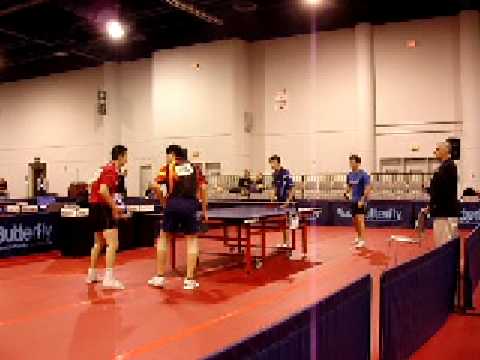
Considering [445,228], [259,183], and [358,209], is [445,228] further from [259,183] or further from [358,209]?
[259,183]

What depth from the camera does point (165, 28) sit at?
19.3 meters

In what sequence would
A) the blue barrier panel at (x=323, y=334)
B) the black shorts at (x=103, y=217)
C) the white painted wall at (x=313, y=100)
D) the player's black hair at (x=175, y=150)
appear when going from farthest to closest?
the white painted wall at (x=313, y=100), the black shorts at (x=103, y=217), the player's black hair at (x=175, y=150), the blue barrier panel at (x=323, y=334)

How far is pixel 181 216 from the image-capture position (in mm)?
7129

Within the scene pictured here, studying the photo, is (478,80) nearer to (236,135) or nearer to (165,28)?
(236,135)

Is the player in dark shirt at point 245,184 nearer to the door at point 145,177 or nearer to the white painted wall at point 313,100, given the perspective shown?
the white painted wall at point 313,100

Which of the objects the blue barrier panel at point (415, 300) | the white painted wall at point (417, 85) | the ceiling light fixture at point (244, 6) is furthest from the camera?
the white painted wall at point (417, 85)

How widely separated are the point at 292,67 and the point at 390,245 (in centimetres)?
1049

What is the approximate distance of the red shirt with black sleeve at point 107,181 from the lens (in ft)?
23.2

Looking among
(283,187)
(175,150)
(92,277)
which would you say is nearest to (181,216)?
(175,150)

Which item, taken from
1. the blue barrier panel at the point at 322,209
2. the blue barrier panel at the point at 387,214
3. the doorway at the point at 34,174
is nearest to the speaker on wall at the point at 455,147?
the blue barrier panel at the point at 387,214

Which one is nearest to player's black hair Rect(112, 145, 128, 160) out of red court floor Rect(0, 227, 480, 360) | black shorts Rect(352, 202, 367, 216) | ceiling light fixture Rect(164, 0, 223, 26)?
red court floor Rect(0, 227, 480, 360)

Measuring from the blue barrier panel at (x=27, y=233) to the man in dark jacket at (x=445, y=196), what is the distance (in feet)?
25.3

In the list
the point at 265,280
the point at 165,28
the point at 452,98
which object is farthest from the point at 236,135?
the point at 265,280

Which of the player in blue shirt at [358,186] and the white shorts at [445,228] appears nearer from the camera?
the white shorts at [445,228]
